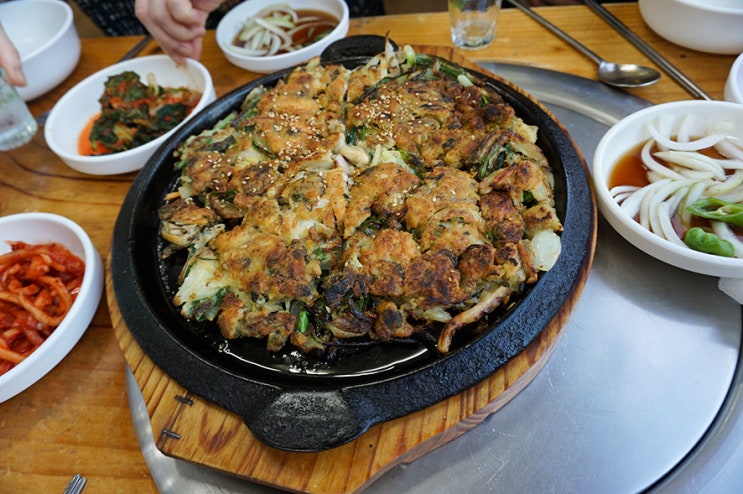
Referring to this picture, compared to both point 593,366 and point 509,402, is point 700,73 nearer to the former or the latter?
point 593,366

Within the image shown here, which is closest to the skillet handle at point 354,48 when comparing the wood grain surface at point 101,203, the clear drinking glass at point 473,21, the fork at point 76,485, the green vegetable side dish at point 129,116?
the clear drinking glass at point 473,21

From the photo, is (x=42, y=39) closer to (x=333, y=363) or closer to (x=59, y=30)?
(x=59, y=30)

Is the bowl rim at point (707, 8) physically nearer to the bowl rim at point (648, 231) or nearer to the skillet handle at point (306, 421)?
the bowl rim at point (648, 231)

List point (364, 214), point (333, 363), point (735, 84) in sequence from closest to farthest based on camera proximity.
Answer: point (333, 363) < point (364, 214) < point (735, 84)

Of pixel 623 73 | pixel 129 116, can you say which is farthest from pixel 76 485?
pixel 623 73

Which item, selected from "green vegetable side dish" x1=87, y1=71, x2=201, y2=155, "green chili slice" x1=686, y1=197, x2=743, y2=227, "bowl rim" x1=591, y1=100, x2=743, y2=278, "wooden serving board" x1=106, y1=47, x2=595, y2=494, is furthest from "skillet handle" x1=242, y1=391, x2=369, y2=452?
"green vegetable side dish" x1=87, y1=71, x2=201, y2=155

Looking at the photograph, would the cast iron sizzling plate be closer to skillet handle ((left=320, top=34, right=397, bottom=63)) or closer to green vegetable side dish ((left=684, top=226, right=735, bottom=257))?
green vegetable side dish ((left=684, top=226, right=735, bottom=257))
